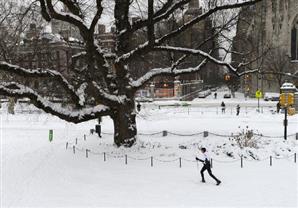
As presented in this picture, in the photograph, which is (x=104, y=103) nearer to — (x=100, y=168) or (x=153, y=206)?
(x=100, y=168)

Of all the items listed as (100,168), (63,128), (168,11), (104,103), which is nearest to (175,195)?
(100,168)

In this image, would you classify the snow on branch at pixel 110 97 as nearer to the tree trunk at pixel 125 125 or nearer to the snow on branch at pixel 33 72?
the tree trunk at pixel 125 125

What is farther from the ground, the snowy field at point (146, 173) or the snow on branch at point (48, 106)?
the snow on branch at point (48, 106)

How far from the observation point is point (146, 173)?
675 inches

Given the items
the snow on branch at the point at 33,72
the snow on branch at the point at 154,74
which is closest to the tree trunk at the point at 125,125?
the snow on branch at the point at 154,74

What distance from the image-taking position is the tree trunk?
2109 centimetres

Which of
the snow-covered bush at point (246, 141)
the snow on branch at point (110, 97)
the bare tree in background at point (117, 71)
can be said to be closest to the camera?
the bare tree in background at point (117, 71)

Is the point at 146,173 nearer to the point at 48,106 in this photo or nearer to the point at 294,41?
the point at 48,106

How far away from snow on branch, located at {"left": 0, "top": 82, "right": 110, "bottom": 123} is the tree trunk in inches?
30.1

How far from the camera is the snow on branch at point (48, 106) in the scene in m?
19.1

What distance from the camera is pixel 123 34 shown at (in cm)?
2142

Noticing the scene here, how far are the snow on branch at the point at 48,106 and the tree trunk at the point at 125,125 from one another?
76 centimetres

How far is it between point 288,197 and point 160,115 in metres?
26.1

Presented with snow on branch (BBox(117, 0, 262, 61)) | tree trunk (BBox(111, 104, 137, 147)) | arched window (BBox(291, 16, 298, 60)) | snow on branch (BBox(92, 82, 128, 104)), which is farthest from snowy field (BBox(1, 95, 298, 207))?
arched window (BBox(291, 16, 298, 60))
